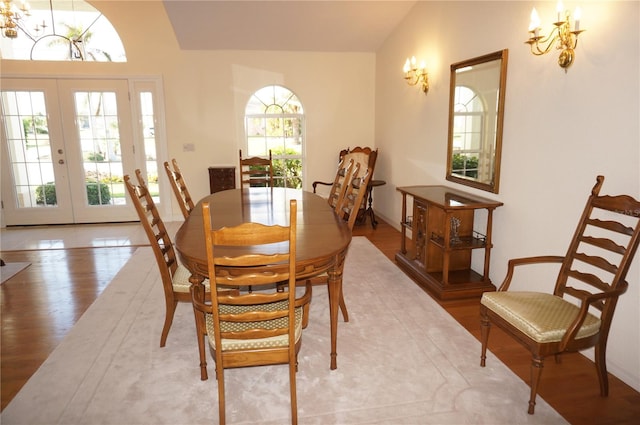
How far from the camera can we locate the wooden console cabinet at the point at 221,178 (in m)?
5.73

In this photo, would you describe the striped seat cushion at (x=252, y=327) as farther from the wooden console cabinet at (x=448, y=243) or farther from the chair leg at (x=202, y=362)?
the wooden console cabinet at (x=448, y=243)

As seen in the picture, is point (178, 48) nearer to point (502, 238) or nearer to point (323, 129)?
point (323, 129)

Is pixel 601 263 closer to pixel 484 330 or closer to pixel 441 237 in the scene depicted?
pixel 484 330

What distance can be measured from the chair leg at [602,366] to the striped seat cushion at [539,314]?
120 mm

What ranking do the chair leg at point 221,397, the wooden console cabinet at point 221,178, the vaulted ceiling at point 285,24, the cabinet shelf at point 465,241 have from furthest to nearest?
the wooden console cabinet at point 221,178
the vaulted ceiling at point 285,24
the cabinet shelf at point 465,241
the chair leg at point 221,397

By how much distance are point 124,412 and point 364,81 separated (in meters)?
5.35

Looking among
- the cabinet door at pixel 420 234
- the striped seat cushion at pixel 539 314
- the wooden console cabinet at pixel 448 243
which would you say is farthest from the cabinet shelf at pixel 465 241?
the striped seat cushion at pixel 539 314

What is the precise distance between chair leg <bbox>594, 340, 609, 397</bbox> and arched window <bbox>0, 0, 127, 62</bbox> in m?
6.17

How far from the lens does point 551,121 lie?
8.76 ft

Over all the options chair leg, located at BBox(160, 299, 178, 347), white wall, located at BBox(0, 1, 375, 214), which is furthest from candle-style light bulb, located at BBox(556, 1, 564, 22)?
white wall, located at BBox(0, 1, 375, 214)

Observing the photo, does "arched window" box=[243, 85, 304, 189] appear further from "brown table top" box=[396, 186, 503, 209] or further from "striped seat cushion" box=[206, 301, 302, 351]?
"striped seat cushion" box=[206, 301, 302, 351]

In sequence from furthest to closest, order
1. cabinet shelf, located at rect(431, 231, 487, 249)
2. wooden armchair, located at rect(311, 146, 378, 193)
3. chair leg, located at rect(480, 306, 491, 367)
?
1. wooden armchair, located at rect(311, 146, 378, 193)
2. cabinet shelf, located at rect(431, 231, 487, 249)
3. chair leg, located at rect(480, 306, 491, 367)

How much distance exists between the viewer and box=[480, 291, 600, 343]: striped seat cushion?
1958 mm

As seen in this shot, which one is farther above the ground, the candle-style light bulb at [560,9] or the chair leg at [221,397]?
the candle-style light bulb at [560,9]
